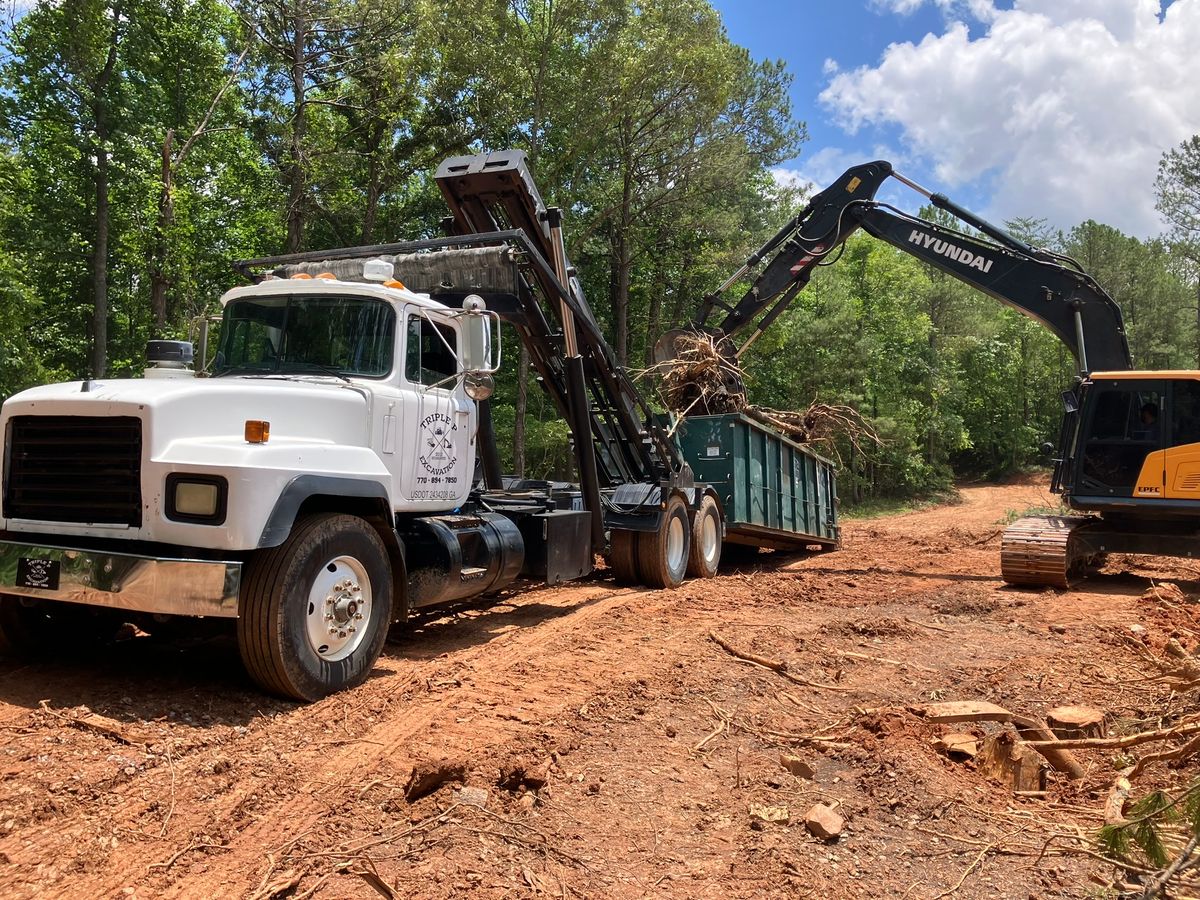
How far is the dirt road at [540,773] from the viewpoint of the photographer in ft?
10.8

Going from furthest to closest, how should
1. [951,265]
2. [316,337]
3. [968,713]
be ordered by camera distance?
[951,265] < [316,337] < [968,713]

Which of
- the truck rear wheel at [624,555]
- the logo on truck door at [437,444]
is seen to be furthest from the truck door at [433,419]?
the truck rear wheel at [624,555]

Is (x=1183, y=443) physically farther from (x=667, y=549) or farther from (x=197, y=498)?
(x=197, y=498)

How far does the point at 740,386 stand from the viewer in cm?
1347

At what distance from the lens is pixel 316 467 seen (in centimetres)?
529

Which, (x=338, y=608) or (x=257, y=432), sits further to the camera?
(x=338, y=608)

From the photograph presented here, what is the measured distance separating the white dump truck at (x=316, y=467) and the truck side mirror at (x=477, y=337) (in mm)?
16

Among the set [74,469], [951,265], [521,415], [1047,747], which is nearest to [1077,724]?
[1047,747]

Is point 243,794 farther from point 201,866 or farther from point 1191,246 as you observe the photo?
point 1191,246

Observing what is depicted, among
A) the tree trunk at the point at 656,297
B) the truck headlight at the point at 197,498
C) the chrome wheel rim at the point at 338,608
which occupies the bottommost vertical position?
the chrome wheel rim at the point at 338,608

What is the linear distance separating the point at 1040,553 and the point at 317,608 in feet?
30.2

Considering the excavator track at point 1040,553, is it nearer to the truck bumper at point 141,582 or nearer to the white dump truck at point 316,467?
the white dump truck at point 316,467

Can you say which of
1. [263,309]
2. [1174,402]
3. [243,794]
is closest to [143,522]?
[243,794]

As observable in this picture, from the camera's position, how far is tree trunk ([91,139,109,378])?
1795 centimetres
